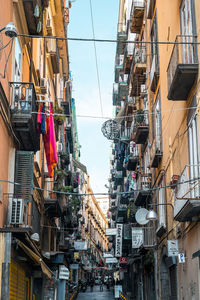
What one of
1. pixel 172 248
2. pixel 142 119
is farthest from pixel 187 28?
pixel 142 119

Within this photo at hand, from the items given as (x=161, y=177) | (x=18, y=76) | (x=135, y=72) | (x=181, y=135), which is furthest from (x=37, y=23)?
(x=135, y=72)

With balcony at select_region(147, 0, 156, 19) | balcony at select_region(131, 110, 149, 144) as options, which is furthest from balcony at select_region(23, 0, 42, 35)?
balcony at select_region(131, 110, 149, 144)

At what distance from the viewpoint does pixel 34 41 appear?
19391 millimetres

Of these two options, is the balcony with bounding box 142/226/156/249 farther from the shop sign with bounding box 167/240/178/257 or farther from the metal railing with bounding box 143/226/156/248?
the shop sign with bounding box 167/240/178/257

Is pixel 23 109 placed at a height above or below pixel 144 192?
above

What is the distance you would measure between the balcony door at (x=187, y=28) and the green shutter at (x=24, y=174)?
5.73 metres

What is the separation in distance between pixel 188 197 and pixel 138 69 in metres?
14.4

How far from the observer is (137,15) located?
26.4 meters

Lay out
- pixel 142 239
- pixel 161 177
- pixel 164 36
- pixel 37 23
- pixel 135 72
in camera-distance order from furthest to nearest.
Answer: pixel 135 72, pixel 142 239, pixel 161 177, pixel 164 36, pixel 37 23

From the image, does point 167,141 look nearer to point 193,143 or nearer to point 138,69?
point 193,143

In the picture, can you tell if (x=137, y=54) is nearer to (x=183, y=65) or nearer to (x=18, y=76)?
(x=18, y=76)

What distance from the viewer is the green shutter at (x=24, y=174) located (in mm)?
14602

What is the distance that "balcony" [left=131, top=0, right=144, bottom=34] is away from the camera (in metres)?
25.7

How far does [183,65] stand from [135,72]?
13930 millimetres
